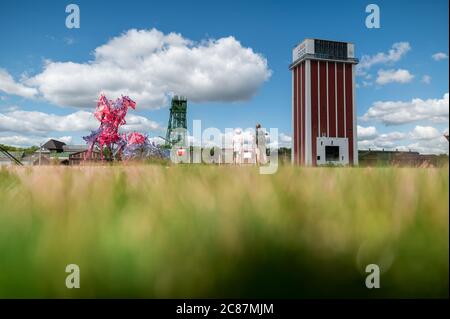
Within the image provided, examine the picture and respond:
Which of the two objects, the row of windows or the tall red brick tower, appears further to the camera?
the row of windows

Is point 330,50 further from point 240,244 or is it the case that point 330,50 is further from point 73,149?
point 240,244

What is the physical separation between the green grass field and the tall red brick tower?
48.8 feet

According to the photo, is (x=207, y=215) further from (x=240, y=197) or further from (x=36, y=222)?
(x=36, y=222)

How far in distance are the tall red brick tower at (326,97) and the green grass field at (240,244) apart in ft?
48.8

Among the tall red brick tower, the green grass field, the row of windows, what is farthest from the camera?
the row of windows

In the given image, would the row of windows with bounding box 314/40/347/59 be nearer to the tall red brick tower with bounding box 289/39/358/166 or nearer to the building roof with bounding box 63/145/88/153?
the tall red brick tower with bounding box 289/39/358/166

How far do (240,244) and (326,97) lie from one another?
16.8 metres

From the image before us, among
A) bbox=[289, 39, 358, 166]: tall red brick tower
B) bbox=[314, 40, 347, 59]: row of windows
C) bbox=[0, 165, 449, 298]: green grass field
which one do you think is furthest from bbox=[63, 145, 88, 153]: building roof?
bbox=[314, 40, 347, 59]: row of windows

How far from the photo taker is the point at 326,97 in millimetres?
16062

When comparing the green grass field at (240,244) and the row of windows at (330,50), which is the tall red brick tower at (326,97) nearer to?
the row of windows at (330,50)

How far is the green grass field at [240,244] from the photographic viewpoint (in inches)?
19.1

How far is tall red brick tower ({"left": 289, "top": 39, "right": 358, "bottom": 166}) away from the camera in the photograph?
15672 mm
